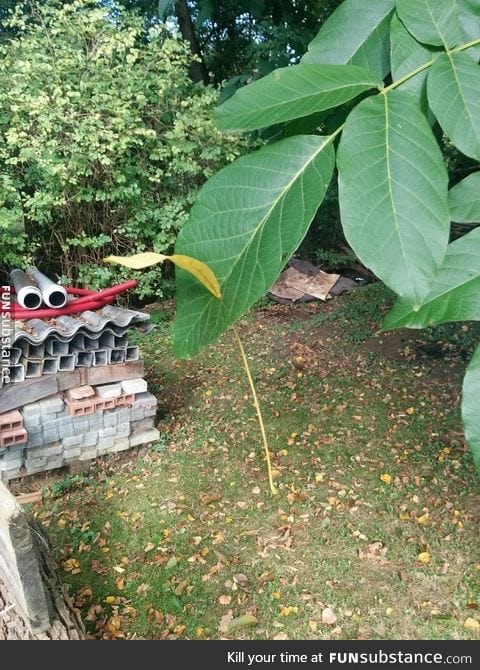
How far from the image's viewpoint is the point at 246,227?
620 millimetres

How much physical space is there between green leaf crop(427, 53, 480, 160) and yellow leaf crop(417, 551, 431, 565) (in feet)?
8.74

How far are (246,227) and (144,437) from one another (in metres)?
3.50

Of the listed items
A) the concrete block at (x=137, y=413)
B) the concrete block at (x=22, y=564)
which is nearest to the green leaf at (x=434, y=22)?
the concrete block at (x=22, y=564)

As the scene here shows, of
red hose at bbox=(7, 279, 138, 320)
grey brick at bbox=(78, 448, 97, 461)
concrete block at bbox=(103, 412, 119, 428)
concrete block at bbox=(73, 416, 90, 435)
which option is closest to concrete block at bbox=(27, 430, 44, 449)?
concrete block at bbox=(73, 416, 90, 435)

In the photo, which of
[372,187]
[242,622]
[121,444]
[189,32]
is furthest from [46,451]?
[189,32]

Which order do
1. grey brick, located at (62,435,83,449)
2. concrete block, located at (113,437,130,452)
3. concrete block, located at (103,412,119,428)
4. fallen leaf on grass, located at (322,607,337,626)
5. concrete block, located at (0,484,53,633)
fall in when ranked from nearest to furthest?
concrete block, located at (0,484,53,633), fallen leaf on grass, located at (322,607,337,626), grey brick, located at (62,435,83,449), concrete block, located at (103,412,119,428), concrete block, located at (113,437,130,452)

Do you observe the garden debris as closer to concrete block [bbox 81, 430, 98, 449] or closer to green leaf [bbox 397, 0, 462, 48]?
concrete block [bbox 81, 430, 98, 449]

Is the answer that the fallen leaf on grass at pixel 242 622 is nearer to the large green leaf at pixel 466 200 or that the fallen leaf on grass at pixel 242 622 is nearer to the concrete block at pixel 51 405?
the concrete block at pixel 51 405

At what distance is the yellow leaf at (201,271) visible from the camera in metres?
0.57

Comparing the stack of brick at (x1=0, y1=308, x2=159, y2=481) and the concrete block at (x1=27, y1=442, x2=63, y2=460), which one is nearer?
the stack of brick at (x1=0, y1=308, x2=159, y2=481)

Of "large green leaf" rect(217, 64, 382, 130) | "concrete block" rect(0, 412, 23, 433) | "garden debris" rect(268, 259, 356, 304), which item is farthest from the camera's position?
"garden debris" rect(268, 259, 356, 304)

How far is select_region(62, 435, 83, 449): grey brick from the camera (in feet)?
11.8

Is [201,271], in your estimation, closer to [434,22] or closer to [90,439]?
[434,22]

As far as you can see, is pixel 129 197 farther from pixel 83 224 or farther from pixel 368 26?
pixel 368 26
